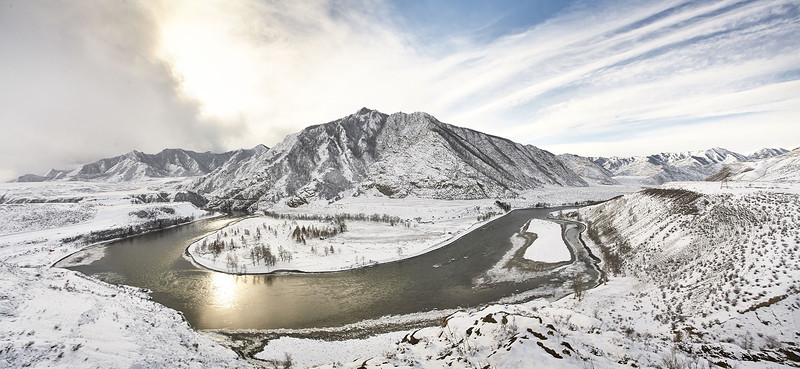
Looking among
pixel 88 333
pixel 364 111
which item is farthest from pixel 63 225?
pixel 364 111

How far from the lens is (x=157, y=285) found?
35125mm

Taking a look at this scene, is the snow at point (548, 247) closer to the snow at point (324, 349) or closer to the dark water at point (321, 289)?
the dark water at point (321, 289)

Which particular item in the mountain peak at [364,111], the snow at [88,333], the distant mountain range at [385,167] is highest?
the mountain peak at [364,111]

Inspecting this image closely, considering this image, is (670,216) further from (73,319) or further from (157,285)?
(157,285)

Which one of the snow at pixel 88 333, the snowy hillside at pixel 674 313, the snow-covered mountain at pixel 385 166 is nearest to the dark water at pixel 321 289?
the snow at pixel 88 333

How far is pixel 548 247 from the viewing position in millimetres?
42938

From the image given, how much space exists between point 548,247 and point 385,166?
94.7 meters

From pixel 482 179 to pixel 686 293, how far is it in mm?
102466

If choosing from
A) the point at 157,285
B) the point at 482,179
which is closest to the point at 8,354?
the point at 157,285

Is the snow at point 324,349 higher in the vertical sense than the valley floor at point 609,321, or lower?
lower

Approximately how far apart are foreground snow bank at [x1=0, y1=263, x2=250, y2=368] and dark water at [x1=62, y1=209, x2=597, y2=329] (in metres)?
5.83

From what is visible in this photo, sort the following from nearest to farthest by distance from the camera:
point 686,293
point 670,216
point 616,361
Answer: point 616,361
point 686,293
point 670,216

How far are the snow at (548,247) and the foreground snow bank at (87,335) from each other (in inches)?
1345

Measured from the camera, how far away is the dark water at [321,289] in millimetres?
25661
